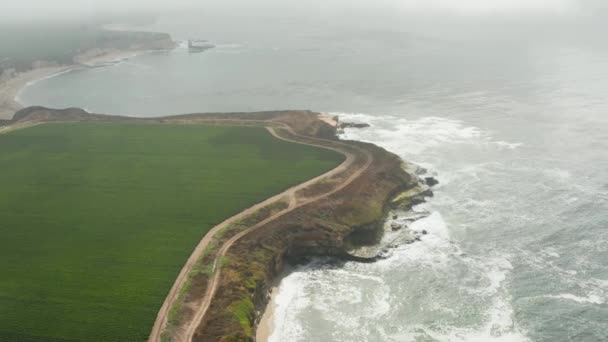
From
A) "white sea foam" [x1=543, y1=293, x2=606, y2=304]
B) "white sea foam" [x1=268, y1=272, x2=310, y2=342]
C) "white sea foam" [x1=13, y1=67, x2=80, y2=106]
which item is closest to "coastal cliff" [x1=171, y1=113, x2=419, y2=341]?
"white sea foam" [x1=268, y1=272, x2=310, y2=342]

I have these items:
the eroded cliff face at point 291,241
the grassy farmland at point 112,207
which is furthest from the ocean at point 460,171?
the grassy farmland at point 112,207

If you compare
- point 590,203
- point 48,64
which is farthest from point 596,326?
point 48,64

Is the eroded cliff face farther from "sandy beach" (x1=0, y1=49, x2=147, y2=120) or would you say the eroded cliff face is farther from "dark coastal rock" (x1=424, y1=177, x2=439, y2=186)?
"sandy beach" (x1=0, y1=49, x2=147, y2=120)

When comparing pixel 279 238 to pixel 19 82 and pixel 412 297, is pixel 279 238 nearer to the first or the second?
pixel 412 297

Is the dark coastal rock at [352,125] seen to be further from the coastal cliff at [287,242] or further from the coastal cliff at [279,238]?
the coastal cliff at [287,242]

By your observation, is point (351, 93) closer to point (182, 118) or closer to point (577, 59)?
point (182, 118)

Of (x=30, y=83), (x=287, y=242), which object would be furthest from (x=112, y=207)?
(x=30, y=83)
